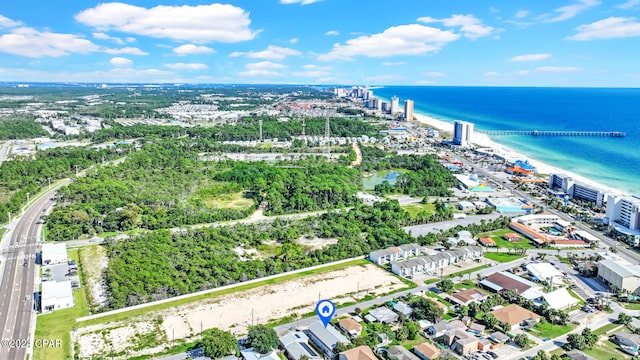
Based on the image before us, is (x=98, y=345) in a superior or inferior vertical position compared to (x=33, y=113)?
inferior

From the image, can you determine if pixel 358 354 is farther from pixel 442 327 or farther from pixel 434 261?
pixel 434 261

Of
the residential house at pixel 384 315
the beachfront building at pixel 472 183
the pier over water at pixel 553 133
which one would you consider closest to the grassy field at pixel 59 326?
the residential house at pixel 384 315

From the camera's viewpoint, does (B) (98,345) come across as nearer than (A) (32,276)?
Yes

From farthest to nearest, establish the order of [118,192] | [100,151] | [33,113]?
[33,113]
[100,151]
[118,192]

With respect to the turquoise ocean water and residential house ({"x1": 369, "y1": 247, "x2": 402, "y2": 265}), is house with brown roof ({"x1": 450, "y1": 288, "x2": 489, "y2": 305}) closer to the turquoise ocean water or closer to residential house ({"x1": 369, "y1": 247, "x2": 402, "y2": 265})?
residential house ({"x1": 369, "y1": 247, "x2": 402, "y2": 265})

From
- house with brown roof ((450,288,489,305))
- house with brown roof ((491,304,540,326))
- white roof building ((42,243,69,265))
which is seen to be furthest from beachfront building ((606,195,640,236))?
white roof building ((42,243,69,265))

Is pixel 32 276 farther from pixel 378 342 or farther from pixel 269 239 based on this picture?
pixel 378 342

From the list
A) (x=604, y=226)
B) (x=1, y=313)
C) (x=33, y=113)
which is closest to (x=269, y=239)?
(x=1, y=313)
